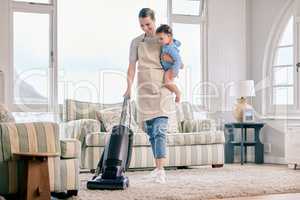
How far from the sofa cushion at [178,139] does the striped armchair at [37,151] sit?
5.40ft

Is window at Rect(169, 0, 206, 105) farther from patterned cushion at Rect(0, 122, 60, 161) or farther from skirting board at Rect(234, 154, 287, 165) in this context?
patterned cushion at Rect(0, 122, 60, 161)

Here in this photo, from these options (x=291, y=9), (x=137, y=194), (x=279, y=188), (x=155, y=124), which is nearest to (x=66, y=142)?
(x=137, y=194)

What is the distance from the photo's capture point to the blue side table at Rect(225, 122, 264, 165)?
7194 millimetres

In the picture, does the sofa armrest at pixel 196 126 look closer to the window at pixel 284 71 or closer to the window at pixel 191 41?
the window at pixel 191 41

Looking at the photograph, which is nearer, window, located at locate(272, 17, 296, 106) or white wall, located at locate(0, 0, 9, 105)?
white wall, located at locate(0, 0, 9, 105)

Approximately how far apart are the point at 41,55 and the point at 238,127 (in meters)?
2.69

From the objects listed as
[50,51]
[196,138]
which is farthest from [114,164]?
[50,51]

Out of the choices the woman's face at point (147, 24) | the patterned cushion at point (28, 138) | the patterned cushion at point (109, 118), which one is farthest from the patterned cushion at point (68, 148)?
the patterned cushion at point (109, 118)

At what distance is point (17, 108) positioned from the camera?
21.1 ft

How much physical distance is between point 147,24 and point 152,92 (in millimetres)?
575

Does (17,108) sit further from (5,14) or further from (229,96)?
(229,96)

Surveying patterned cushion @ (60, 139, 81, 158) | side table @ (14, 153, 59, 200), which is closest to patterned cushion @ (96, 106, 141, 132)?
patterned cushion @ (60, 139, 81, 158)

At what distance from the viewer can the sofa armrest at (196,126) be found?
262 inches

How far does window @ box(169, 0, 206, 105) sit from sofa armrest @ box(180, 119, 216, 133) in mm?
772
